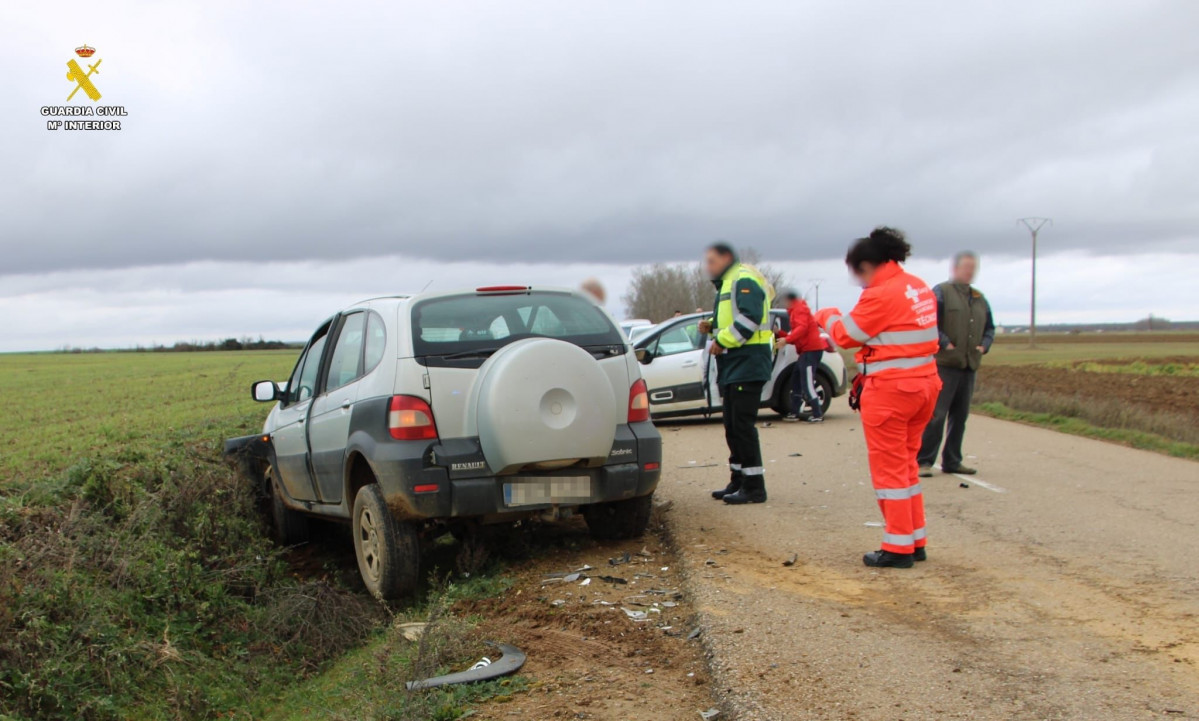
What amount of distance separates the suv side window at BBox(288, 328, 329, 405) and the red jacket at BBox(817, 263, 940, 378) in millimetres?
3810

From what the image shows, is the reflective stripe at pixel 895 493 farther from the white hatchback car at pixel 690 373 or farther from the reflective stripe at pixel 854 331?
the white hatchback car at pixel 690 373

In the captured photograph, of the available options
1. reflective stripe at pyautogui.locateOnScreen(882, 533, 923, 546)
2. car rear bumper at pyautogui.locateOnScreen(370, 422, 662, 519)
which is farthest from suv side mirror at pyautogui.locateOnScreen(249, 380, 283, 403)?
reflective stripe at pyautogui.locateOnScreen(882, 533, 923, 546)

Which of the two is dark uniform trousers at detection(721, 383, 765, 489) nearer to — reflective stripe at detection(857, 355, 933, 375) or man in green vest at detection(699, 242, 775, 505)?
man in green vest at detection(699, 242, 775, 505)

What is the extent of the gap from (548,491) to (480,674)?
5.97ft

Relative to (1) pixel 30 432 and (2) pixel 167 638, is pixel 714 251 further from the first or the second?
(1) pixel 30 432

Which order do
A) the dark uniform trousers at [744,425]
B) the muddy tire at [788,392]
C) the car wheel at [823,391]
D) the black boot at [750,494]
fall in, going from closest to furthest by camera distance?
1. the dark uniform trousers at [744,425]
2. the black boot at [750,494]
3. the muddy tire at [788,392]
4. the car wheel at [823,391]

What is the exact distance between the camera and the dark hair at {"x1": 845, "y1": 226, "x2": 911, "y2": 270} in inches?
234

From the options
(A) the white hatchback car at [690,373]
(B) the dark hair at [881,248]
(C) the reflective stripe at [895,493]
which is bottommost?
(C) the reflective stripe at [895,493]

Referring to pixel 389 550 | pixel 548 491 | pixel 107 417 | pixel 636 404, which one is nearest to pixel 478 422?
pixel 548 491

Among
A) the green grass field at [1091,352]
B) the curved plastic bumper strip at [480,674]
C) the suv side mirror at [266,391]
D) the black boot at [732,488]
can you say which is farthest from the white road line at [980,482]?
the green grass field at [1091,352]

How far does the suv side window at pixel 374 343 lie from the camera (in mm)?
6152

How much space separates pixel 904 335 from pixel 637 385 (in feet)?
5.64

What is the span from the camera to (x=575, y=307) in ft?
21.5

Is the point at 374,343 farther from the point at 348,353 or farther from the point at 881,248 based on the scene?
the point at 881,248
